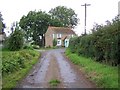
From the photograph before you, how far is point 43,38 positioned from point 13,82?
Result: 78.8m

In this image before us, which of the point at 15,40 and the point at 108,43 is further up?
the point at 15,40

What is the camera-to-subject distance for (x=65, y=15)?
4040 inches

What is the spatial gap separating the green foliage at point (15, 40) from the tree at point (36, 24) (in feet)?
140

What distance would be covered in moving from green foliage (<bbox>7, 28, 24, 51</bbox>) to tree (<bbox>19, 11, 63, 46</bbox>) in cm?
4255

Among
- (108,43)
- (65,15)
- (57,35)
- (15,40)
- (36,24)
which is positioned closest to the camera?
(108,43)

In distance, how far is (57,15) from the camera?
104m

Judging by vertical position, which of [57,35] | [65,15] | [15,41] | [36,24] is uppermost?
[65,15]

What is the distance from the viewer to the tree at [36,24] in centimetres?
8869

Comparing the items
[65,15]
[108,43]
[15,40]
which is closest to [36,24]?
[65,15]

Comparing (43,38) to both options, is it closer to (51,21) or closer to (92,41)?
(51,21)

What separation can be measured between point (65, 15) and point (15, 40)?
2346 inches

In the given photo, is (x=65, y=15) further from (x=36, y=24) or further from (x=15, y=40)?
A: (x=15, y=40)

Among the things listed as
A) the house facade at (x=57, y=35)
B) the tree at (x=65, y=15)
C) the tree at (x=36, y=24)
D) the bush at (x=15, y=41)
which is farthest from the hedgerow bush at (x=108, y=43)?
the tree at (x=65, y=15)

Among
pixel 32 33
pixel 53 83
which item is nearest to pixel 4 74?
pixel 53 83
